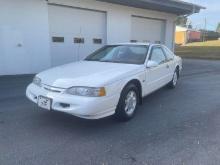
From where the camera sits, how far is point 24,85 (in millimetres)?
8109

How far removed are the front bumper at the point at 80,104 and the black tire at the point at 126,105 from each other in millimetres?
293

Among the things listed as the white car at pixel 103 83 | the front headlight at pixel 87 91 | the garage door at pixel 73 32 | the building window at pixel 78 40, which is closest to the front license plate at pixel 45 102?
the white car at pixel 103 83

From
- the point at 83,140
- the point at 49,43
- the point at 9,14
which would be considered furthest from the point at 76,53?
the point at 83,140

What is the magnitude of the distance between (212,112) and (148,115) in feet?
4.78

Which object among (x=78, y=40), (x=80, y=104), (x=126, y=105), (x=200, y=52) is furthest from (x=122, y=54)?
(x=200, y=52)

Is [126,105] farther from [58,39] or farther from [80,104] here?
[58,39]

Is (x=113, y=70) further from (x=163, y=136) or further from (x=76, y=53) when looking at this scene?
(x=76, y=53)

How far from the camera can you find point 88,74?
4.61 metres

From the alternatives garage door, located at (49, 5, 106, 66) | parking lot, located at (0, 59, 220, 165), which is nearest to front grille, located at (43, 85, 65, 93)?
parking lot, located at (0, 59, 220, 165)

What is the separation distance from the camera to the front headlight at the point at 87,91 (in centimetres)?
414

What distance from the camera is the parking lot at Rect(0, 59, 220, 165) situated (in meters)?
3.53

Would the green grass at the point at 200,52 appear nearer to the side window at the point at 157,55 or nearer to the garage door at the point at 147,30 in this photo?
the garage door at the point at 147,30

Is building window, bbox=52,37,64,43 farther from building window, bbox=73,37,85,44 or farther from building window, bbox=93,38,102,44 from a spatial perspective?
building window, bbox=93,38,102,44

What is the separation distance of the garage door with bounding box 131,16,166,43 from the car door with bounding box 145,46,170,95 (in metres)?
8.00
